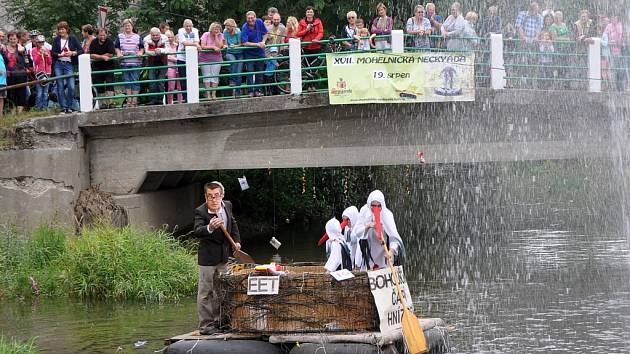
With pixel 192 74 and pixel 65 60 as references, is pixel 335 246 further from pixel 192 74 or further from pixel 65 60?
pixel 65 60

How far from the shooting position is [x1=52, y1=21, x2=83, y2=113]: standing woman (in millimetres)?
23266

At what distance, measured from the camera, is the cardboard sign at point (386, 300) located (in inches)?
530

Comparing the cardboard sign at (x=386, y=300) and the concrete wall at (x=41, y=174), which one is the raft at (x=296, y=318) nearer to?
the cardboard sign at (x=386, y=300)

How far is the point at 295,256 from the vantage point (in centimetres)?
2530

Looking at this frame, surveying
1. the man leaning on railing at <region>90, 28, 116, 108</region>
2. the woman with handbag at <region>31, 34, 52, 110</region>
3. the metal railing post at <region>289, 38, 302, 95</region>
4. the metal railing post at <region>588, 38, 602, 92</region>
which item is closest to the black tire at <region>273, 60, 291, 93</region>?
the metal railing post at <region>289, 38, 302, 95</region>

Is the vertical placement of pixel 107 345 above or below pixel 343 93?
below

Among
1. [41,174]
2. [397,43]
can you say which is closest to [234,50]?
[397,43]

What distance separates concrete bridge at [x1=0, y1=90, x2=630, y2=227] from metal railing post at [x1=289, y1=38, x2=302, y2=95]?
0.21m

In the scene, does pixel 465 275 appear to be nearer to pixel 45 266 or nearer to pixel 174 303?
pixel 174 303

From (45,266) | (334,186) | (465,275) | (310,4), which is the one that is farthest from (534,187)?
(45,266)

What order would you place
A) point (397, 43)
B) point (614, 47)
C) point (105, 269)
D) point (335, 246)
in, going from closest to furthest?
1. point (335, 246)
2. point (105, 269)
3. point (397, 43)
4. point (614, 47)

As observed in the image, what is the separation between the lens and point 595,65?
23.8m

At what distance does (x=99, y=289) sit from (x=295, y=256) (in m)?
6.43

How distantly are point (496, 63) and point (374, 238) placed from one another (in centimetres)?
936
